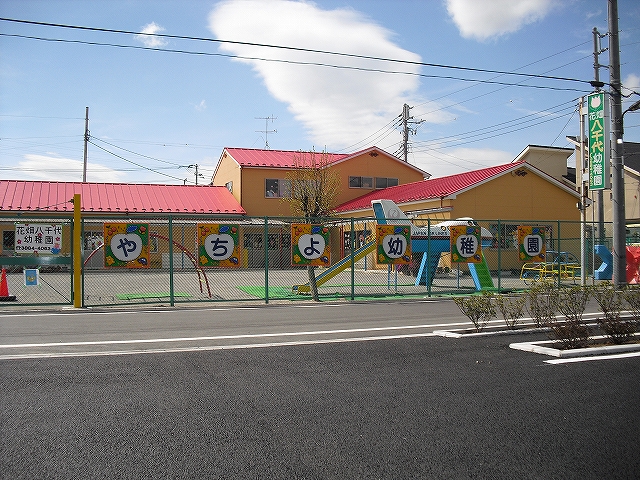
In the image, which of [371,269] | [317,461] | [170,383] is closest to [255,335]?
[170,383]

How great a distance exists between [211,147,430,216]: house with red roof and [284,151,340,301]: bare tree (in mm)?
669

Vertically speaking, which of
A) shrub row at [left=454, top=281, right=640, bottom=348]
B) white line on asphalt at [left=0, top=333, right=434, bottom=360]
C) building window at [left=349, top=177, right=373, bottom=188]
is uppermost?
building window at [left=349, top=177, right=373, bottom=188]

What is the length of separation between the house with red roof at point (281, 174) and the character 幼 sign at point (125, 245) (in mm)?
21701

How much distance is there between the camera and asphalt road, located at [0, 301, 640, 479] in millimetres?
4141

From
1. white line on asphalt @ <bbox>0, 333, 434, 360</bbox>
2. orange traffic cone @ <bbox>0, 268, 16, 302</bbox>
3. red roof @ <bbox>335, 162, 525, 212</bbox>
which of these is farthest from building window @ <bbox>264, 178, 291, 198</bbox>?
white line on asphalt @ <bbox>0, 333, 434, 360</bbox>

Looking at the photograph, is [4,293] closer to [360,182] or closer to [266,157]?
[266,157]

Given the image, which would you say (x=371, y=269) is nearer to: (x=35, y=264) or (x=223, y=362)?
(x=35, y=264)

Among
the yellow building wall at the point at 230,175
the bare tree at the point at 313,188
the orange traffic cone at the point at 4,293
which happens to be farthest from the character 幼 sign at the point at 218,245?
the yellow building wall at the point at 230,175

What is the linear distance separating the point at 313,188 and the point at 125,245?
815 inches

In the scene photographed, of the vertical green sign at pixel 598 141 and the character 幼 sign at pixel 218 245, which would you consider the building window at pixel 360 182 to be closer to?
the vertical green sign at pixel 598 141

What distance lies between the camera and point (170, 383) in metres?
6.47

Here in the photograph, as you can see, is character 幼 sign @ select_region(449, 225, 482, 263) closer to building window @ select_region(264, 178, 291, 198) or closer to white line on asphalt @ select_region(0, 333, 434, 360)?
white line on asphalt @ select_region(0, 333, 434, 360)

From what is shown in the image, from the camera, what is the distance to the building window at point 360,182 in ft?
129

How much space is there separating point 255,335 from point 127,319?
3740mm
